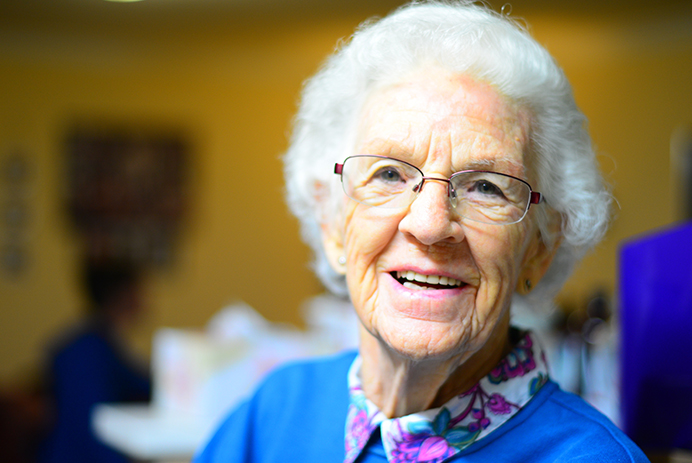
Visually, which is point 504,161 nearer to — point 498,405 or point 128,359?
point 498,405

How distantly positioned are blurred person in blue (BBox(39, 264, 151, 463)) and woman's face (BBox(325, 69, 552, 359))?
8.90 ft

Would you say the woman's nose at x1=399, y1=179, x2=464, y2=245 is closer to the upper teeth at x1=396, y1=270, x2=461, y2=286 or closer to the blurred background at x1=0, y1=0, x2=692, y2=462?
the upper teeth at x1=396, y1=270, x2=461, y2=286

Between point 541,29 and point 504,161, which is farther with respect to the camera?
point 541,29

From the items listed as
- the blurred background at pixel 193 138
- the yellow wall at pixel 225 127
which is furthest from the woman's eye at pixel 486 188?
the yellow wall at pixel 225 127

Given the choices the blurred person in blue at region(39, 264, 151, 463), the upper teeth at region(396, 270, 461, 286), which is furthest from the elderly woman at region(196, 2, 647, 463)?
the blurred person in blue at region(39, 264, 151, 463)

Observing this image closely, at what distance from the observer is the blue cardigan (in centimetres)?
85

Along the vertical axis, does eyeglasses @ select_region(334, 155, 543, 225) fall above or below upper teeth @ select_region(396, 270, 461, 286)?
above

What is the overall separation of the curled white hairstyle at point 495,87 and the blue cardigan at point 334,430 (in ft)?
0.85

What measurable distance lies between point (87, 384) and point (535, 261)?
112 inches

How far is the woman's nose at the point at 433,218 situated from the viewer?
34.0 inches

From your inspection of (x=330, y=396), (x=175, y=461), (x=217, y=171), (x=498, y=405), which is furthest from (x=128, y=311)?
(x=498, y=405)

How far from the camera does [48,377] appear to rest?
3.46 m

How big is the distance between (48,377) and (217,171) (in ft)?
8.49

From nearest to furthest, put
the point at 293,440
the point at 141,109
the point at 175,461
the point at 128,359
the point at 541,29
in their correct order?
the point at 293,440, the point at 175,461, the point at 128,359, the point at 541,29, the point at 141,109
